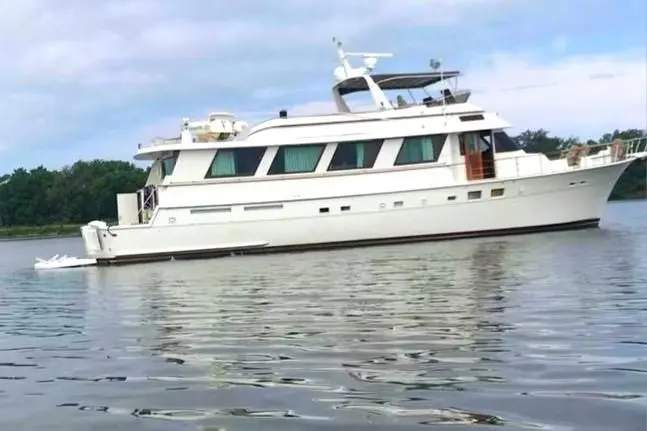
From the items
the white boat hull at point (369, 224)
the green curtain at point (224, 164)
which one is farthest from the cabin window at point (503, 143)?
the green curtain at point (224, 164)

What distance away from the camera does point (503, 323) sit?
769 centimetres

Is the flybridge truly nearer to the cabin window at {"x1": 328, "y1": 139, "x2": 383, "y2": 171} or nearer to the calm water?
the cabin window at {"x1": 328, "y1": 139, "x2": 383, "y2": 171}

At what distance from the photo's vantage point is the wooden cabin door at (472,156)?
2242 centimetres

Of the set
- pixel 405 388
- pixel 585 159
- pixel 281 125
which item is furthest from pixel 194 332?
pixel 585 159

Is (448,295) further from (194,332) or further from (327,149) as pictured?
(327,149)

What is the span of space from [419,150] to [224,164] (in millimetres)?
4931

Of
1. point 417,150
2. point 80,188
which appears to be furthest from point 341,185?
point 80,188

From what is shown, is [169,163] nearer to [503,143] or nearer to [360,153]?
[360,153]

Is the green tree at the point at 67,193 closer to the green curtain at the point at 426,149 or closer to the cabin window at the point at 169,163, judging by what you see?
the cabin window at the point at 169,163

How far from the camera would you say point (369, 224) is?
2209 centimetres

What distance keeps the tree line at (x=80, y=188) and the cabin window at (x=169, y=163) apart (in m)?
38.5

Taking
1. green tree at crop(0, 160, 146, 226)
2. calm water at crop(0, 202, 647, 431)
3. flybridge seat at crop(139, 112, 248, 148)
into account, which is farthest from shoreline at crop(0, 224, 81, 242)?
calm water at crop(0, 202, 647, 431)

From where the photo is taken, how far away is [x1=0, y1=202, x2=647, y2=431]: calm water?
4.86 metres

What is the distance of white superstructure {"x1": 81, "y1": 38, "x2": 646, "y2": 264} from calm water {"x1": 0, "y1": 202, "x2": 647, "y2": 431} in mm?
7997
